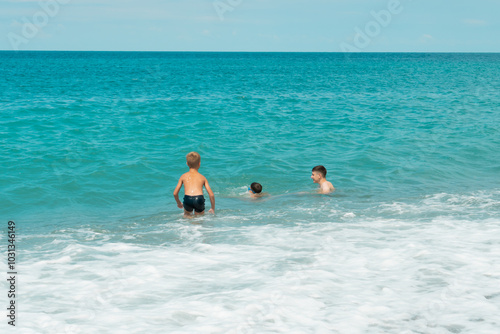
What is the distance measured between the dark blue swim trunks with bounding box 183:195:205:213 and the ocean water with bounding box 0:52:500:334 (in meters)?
0.30

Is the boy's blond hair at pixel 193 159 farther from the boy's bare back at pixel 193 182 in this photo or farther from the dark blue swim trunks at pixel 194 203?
the dark blue swim trunks at pixel 194 203

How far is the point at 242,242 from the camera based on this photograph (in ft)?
25.3

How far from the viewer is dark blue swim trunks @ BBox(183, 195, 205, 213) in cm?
920

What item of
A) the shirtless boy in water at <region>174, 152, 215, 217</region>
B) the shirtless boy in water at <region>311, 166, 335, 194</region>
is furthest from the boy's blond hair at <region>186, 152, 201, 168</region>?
the shirtless boy in water at <region>311, 166, 335, 194</region>

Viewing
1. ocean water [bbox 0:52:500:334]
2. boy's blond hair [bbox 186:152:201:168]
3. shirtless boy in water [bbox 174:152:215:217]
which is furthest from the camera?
shirtless boy in water [bbox 174:152:215:217]

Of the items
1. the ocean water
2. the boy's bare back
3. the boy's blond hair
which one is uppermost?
the boy's blond hair

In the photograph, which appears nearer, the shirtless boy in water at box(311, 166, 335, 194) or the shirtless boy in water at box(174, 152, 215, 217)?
the shirtless boy in water at box(174, 152, 215, 217)

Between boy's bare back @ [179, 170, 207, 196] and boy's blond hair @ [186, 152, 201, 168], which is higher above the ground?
boy's blond hair @ [186, 152, 201, 168]

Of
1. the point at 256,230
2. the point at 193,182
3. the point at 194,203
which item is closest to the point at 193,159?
the point at 193,182

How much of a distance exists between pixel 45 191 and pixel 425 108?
23740 mm

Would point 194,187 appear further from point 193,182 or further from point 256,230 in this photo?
point 256,230

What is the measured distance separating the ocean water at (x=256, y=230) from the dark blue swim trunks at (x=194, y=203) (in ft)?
0.97

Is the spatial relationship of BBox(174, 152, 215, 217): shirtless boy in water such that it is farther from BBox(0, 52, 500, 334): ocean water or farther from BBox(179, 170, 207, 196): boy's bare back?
BBox(0, 52, 500, 334): ocean water

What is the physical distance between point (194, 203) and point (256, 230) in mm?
1528
